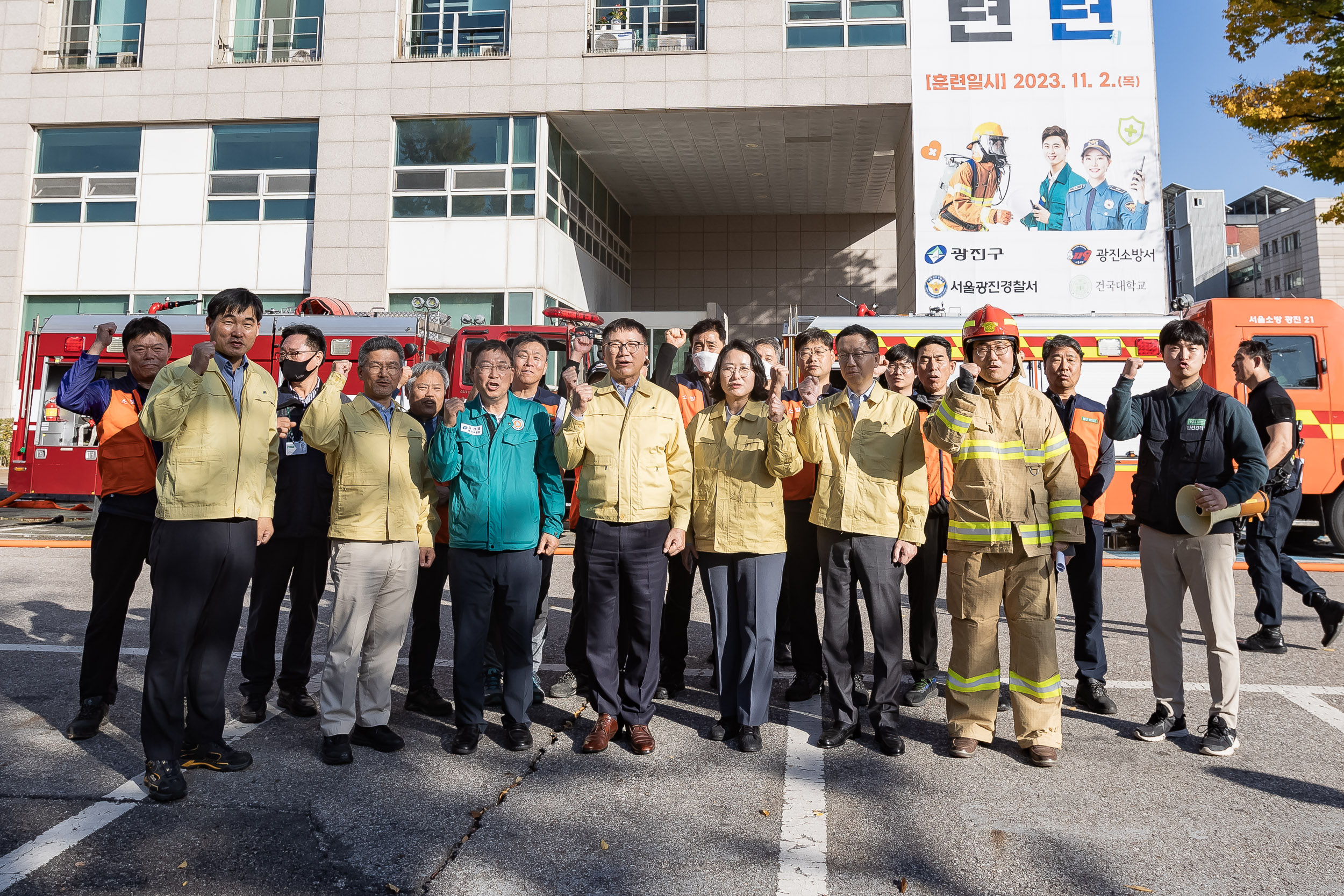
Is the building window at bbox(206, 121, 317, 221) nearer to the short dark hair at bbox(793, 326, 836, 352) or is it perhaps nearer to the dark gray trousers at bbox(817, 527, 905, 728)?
the short dark hair at bbox(793, 326, 836, 352)

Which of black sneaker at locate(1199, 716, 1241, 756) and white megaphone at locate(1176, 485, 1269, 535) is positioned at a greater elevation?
white megaphone at locate(1176, 485, 1269, 535)

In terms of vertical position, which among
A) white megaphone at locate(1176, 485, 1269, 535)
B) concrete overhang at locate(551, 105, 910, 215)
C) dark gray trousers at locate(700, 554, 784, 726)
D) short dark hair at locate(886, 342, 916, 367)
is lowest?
dark gray trousers at locate(700, 554, 784, 726)

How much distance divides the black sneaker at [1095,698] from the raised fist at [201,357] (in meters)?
4.91

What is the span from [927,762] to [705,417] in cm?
205

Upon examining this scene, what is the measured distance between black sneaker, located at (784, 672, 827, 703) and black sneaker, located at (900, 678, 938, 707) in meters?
0.50

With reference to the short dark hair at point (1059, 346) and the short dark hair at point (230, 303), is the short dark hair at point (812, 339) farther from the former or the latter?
the short dark hair at point (230, 303)

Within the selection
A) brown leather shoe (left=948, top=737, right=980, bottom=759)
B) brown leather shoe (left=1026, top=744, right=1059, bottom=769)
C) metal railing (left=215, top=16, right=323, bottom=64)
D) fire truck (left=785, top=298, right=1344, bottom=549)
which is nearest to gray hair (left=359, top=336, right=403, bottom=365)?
brown leather shoe (left=948, top=737, right=980, bottom=759)

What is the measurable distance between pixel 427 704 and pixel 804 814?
2286 mm

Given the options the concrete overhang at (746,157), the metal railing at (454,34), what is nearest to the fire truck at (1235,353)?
the concrete overhang at (746,157)

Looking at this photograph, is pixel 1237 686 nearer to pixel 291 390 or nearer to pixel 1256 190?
pixel 291 390

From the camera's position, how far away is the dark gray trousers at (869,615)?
4223mm

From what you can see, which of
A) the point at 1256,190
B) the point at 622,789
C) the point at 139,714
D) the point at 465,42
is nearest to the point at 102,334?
the point at 139,714

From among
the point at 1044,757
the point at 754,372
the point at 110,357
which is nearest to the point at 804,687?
the point at 1044,757

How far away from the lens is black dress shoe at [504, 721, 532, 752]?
4031 millimetres
